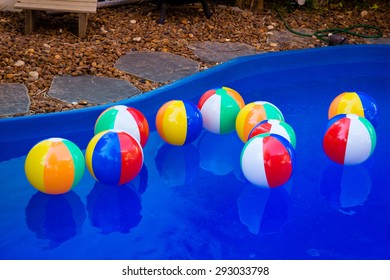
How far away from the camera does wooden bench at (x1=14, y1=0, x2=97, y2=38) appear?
6193mm

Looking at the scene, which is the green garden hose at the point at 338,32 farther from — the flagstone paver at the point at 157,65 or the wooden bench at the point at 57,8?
the wooden bench at the point at 57,8

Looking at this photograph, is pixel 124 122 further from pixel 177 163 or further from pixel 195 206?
pixel 195 206

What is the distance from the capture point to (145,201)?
4.05 meters

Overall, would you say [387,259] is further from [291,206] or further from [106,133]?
[106,133]

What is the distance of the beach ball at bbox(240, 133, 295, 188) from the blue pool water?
25cm

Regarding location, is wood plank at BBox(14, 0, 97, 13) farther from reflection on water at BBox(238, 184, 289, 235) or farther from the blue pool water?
reflection on water at BBox(238, 184, 289, 235)

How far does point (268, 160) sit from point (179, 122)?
86 cm

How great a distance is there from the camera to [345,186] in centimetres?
426

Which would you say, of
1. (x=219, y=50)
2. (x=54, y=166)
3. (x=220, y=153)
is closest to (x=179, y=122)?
(x=220, y=153)

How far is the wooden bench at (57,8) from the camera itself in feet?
20.3

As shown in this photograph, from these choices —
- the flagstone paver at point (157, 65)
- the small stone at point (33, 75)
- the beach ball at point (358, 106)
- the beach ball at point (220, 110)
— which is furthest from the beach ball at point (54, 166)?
the beach ball at point (358, 106)

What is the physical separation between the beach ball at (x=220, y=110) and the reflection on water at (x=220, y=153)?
127 millimetres

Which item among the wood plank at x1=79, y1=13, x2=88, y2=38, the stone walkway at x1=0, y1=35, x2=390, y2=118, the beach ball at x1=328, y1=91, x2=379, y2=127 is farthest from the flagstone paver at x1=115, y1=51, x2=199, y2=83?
the beach ball at x1=328, y1=91, x2=379, y2=127

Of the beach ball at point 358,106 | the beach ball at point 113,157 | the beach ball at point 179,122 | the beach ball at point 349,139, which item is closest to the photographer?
the beach ball at point 113,157
